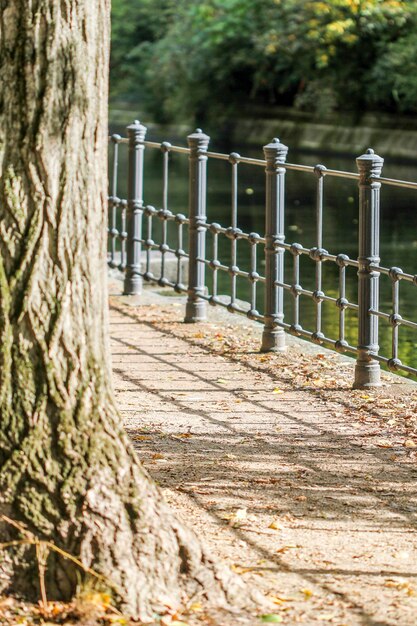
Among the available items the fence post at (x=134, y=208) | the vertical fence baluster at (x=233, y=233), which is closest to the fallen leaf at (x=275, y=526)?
the vertical fence baluster at (x=233, y=233)

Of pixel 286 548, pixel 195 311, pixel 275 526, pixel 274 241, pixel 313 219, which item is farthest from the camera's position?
pixel 313 219

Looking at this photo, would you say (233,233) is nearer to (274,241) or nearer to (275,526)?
(274,241)

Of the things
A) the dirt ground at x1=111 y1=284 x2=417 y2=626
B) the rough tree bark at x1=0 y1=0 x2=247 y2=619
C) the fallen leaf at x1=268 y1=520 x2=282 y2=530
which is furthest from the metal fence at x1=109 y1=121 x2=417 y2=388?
the rough tree bark at x1=0 y1=0 x2=247 y2=619

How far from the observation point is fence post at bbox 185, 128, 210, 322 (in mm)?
10359

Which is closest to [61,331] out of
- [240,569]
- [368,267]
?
[240,569]

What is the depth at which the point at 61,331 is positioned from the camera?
463cm

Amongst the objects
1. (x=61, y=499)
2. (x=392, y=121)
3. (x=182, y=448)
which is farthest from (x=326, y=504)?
(x=392, y=121)

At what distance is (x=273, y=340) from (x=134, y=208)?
2.66m

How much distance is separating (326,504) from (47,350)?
182 cm

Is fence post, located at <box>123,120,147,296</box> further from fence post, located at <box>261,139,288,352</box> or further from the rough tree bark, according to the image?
the rough tree bark

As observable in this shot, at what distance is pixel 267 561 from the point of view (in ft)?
17.1

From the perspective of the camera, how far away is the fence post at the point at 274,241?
9.15 m

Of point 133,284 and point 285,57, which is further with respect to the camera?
point 285,57

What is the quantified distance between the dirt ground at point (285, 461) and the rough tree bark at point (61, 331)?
369 mm
